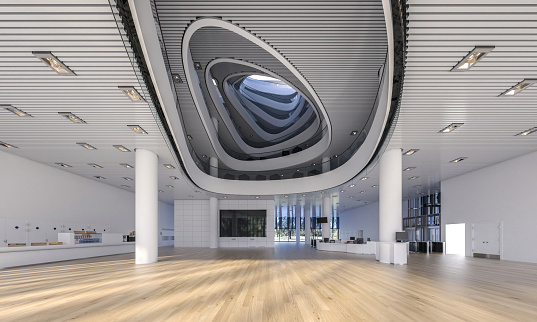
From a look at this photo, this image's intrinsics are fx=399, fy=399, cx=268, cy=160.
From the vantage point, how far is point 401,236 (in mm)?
11656

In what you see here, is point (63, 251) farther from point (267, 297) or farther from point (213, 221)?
point (213, 221)

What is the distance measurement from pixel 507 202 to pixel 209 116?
13801 millimetres

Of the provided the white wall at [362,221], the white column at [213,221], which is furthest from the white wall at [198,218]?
the white wall at [362,221]

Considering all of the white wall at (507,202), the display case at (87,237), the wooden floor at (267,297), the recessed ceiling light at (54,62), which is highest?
the recessed ceiling light at (54,62)

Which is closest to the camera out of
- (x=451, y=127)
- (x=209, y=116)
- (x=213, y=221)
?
(x=451, y=127)

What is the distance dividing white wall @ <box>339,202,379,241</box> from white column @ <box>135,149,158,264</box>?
839 inches

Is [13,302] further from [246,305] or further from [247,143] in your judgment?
[247,143]

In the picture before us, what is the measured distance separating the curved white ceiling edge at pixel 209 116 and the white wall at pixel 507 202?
664 cm

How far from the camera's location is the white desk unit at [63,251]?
451 inches

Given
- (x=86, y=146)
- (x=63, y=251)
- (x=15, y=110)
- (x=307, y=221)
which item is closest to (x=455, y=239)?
(x=307, y=221)

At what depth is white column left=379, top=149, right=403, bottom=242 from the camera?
40.1ft

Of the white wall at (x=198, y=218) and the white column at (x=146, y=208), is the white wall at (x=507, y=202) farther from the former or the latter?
the white column at (x=146, y=208)

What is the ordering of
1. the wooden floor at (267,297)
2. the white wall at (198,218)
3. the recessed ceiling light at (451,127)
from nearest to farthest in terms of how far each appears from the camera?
the wooden floor at (267,297) → the recessed ceiling light at (451,127) → the white wall at (198,218)

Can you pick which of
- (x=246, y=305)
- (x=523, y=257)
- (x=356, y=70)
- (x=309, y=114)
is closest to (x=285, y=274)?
(x=246, y=305)
